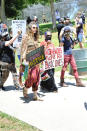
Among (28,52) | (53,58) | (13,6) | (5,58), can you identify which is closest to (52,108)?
(28,52)

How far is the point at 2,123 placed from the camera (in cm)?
521

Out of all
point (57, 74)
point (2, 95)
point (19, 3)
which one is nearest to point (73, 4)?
point (19, 3)

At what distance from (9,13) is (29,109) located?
95.7 feet

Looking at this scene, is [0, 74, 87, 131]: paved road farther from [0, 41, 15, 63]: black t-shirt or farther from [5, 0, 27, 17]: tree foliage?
[5, 0, 27, 17]: tree foliage

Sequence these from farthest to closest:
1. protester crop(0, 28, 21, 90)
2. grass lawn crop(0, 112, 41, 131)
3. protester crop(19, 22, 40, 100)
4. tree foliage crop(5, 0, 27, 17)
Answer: tree foliage crop(5, 0, 27, 17), protester crop(0, 28, 21, 90), protester crop(19, 22, 40, 100), grass lawn crop(0, 112, 41, 131)

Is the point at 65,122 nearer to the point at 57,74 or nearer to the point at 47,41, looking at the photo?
the point at 47,41

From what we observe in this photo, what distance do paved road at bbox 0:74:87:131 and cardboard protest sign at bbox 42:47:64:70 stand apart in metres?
0.72

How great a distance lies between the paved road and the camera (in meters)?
5.11

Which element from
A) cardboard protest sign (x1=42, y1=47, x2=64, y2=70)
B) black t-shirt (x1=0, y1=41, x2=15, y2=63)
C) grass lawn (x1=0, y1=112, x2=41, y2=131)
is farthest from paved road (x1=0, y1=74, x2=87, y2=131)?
black t-shirt (x1=0, y1=41, x2=15, y2=63)

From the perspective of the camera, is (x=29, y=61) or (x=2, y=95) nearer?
(x=29, y=61)

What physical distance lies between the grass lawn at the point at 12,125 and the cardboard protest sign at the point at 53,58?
1.91 metres

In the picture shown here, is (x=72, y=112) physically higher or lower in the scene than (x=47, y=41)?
lower

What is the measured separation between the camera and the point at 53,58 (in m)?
7.14

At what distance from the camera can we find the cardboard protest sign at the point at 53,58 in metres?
6.99
